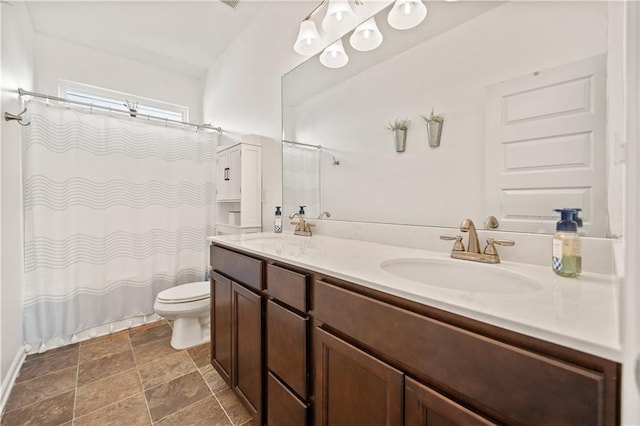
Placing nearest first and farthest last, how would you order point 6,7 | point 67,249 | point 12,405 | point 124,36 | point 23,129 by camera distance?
point 12,405, point 6,7, point 23,129, point 67,249, point 124,36

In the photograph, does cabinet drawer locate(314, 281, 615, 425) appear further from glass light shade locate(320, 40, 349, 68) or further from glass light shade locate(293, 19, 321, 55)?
glass light shade locate(293, 19, 321, 55)

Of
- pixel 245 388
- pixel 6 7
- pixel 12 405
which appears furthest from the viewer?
pixel 6 7

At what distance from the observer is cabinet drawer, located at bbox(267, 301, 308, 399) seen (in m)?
0.90

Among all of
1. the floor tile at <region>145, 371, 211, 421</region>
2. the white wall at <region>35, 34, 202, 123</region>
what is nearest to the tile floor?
the floor tile at <region>145, 371, 211, 421</region>

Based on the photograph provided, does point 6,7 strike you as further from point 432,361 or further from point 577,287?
point 577,287

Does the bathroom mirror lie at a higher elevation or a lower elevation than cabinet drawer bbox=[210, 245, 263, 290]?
higher

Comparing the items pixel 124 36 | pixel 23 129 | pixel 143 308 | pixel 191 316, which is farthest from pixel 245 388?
pixel 124 36

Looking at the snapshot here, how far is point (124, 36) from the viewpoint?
2.38 meters

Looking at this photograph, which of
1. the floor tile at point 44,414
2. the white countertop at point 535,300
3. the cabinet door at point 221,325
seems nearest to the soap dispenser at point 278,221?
the cabinet door at point 221,325

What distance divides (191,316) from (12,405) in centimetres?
89

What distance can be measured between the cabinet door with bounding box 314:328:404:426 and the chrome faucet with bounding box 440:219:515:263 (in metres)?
0.52

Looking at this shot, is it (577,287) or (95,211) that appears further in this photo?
(95,211)

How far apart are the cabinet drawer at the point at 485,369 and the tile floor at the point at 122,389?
3.54ft

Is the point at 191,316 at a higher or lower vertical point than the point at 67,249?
lower
